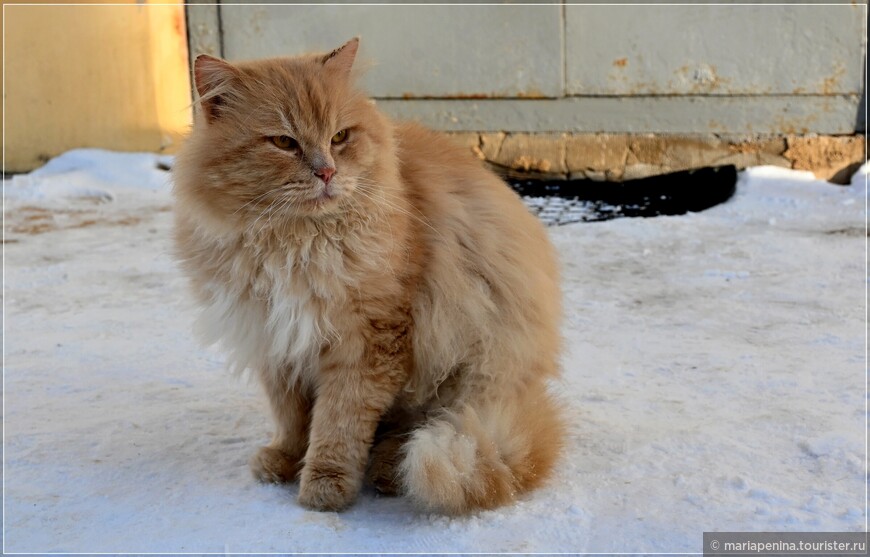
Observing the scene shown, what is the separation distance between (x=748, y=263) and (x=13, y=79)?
17.9 ft

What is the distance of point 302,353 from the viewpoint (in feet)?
7.38

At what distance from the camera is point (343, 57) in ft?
7.62

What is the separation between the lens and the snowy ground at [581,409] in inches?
80.8

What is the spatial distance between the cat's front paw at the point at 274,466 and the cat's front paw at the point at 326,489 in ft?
0.54

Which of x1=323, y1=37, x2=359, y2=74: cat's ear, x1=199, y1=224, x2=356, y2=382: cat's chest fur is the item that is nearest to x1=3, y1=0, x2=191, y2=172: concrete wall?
x1=323, y1=37, x2=359, y2=74: cat's ear

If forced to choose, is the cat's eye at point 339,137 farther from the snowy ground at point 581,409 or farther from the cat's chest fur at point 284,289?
the snowy ground at point 581,409

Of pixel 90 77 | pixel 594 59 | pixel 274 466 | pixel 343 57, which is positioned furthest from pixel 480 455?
pixel 90 77

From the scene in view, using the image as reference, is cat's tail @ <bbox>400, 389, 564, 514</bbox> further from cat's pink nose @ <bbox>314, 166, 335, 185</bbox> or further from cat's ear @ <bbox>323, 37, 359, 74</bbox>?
cat's ear @ <bbox>323, 37, 359, 74</bbox>

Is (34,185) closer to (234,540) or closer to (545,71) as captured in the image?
(545,71)

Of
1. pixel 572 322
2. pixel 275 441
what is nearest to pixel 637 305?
pixel 572 322

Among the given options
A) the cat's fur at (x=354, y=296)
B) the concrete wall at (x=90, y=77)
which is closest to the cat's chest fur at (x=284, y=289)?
the cat's fur at (x=354, y=296)

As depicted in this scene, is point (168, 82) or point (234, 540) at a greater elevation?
point (168, 82)

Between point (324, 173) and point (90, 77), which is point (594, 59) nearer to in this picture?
point (90, 77)

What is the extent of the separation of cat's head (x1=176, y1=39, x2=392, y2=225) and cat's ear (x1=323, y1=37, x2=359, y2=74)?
5 cm
